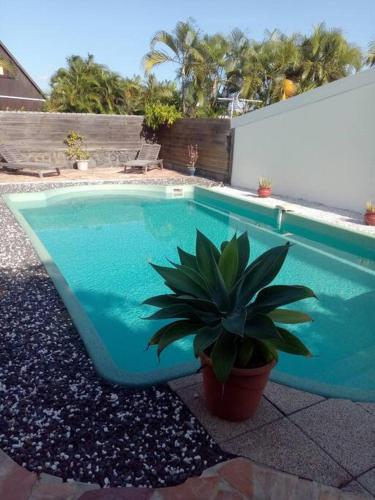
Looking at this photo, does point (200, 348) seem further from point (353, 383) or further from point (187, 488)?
point (353, 383)

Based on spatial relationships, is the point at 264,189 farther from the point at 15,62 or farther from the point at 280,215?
the point at 15,62

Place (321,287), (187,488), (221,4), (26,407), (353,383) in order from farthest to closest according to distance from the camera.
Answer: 1. (221,4)
2. (321,287)
3. (353,383)
4. (26,407)
5. (187,488)

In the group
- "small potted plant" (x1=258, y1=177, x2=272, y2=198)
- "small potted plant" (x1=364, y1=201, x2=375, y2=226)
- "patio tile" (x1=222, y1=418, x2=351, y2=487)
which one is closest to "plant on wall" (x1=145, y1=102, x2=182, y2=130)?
"small potted plant" (x1=258, y1=177, x2=272, y2=198)

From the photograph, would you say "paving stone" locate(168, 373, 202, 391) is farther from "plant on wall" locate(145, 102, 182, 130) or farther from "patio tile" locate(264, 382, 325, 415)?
"plant on wall" locate(145, 102, 182, 130)

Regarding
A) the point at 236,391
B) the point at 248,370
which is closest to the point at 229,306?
the point at 248,370

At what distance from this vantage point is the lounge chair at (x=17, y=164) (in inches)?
472

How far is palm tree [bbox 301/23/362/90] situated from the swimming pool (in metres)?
12.0

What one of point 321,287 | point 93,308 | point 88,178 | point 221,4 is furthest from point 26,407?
point 221,4

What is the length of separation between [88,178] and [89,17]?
480 cm

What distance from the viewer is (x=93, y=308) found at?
452 centimetres

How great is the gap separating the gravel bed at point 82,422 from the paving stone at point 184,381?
0.06 m

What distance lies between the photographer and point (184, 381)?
2574 mm

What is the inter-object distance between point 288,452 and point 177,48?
17262 mm

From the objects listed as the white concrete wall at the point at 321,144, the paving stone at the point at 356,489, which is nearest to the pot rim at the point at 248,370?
the paving stone at the point at 356,489
